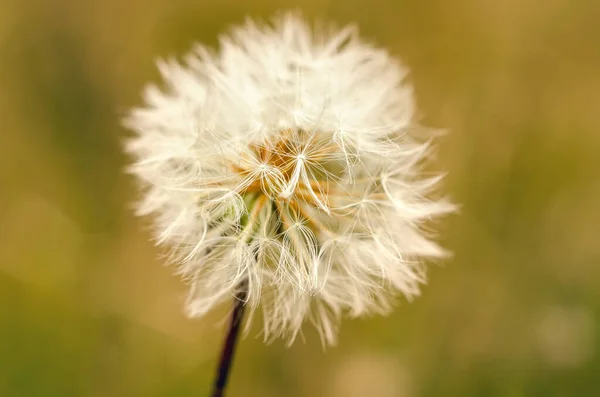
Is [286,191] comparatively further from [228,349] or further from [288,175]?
[228,349]

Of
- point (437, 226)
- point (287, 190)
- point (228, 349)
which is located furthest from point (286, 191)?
point (437, 226)

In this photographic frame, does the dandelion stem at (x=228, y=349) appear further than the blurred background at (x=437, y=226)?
No

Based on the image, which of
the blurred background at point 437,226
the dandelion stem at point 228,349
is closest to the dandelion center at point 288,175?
the dandelion stem at point 228,349

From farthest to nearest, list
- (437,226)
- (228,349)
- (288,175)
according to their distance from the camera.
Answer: (437,226)
(288,175)
(228,349)

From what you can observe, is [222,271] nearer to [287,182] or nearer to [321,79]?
[287,182]

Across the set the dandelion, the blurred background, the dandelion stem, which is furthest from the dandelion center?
the blurred background

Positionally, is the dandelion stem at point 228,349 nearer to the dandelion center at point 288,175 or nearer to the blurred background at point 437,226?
the dandelion center at point 288,175
